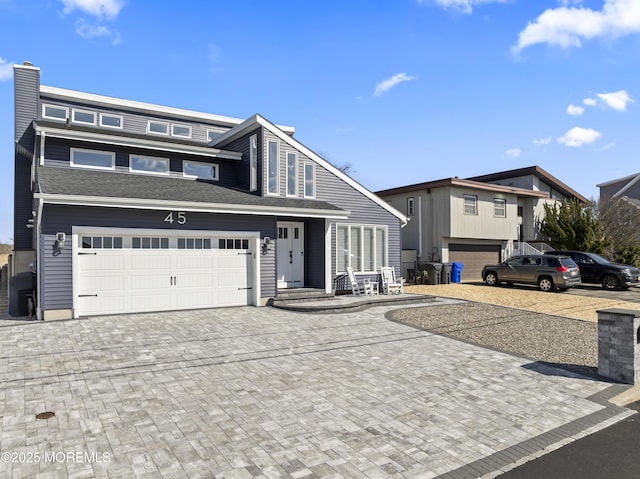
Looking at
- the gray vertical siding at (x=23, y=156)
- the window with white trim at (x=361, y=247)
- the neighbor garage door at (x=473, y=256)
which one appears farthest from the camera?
the neighbor garage door at (x=473, y=256)

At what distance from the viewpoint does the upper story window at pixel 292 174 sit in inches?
553

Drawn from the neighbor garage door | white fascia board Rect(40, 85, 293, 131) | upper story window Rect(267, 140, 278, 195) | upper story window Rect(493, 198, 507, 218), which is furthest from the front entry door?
upper story window Rect(493, 198, 507, 218)

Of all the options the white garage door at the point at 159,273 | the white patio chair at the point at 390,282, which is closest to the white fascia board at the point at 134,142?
the white garage door at the point at 159,273

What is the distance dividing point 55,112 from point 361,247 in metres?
14.2

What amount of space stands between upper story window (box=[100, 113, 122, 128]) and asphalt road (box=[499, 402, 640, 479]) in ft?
65.8

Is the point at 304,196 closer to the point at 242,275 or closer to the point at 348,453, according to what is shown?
the point at 242,275

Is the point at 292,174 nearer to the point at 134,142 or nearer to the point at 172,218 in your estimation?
the point at 172,218

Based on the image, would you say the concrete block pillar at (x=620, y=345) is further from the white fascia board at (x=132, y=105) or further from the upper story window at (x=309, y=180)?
the white fascia board at (x=132, y=105)

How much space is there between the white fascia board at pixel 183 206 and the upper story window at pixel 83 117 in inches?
410

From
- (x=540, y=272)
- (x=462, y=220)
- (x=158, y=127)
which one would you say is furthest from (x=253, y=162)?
(x=540, y=272)

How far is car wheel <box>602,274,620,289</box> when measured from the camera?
59.6 ft

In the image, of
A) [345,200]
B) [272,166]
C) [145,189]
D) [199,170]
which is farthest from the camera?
[345,200]

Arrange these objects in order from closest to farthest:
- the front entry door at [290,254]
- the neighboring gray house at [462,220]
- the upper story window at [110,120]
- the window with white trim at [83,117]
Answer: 1. the front entry door at [290,254]
2. the window with white trim at [83,117]
3. the upper story window at [110,120]
4. the neighboring gray house at [462,220]

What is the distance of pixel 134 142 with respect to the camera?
43.4 feet
